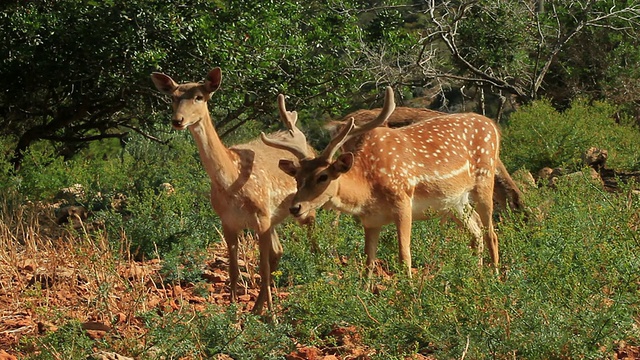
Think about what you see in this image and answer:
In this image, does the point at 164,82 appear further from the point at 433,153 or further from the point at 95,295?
the point at 433,153

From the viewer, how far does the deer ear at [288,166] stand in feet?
27.6

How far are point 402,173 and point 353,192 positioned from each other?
1.91 ft

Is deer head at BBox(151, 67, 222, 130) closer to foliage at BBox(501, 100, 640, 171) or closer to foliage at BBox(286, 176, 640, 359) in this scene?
foliage at BBox(286, 176, 640, 359)

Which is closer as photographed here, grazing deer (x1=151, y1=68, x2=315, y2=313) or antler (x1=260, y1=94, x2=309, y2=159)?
grazing deer (x1=151, y1=68, x2=315, y2=313)

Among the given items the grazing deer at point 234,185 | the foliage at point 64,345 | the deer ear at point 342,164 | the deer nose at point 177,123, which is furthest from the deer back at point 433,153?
the foliage at point 64,345

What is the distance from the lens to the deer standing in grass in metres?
8.49

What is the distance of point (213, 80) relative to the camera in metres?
8.72

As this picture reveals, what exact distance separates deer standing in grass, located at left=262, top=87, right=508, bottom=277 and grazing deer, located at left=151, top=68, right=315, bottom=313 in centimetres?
31

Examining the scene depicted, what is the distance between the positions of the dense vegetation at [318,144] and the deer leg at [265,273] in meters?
0.16

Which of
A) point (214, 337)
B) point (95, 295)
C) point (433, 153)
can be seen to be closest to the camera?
point (214, 337)

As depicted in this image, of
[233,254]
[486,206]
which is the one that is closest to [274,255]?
[233,254]

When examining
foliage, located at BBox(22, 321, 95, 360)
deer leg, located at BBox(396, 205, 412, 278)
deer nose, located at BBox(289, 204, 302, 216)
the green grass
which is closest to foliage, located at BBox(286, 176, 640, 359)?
the green grass

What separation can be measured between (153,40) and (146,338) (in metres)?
7.66

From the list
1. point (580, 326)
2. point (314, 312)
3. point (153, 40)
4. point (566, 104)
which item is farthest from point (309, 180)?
point (566, 104)
